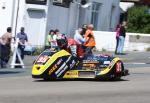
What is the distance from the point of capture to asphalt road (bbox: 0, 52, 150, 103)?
13.7 meters

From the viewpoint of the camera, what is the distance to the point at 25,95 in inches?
563

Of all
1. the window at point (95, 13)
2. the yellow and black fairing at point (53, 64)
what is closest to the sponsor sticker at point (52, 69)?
the yellow and black fairing at point (53, 64)

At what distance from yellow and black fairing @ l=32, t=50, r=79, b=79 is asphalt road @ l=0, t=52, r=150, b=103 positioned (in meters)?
0.26

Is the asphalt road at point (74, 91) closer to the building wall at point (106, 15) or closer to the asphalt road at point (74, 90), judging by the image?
the asphalt road at point (74, 90)

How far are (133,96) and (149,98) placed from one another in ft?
1.32

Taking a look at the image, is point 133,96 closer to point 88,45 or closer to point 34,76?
point 34,76

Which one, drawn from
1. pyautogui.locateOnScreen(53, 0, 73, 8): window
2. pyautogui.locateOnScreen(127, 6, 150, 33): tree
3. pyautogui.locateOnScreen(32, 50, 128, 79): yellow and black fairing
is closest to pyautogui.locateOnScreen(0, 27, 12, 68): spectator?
pyautogui.locateOnScreen(32, 50, 128, 79): yellow and black fairing

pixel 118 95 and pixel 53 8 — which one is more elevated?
pixel 53 8

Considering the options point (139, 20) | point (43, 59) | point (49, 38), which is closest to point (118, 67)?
point (43, 59)

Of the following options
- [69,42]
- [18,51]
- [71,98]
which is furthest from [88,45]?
[71,98]

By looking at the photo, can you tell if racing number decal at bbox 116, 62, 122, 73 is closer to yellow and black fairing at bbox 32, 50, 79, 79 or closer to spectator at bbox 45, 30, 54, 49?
yellow and black fairing at bbox 32, 50, 79, 79

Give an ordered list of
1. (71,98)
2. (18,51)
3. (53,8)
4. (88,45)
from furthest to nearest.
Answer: (53,8) < (88,45) < (18,51) < (71,98)

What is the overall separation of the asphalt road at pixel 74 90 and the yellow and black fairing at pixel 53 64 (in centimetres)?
26

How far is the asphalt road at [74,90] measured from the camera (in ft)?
44.9
